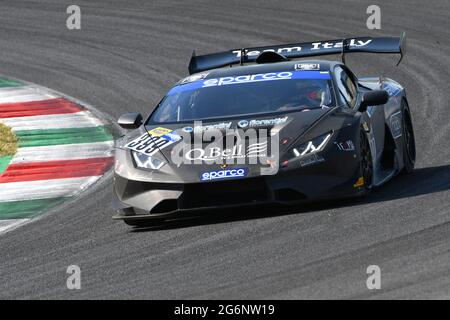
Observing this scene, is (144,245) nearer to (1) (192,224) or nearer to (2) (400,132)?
(1) (192,224)

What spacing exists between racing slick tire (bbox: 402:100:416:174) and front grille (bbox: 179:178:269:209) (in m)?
2.19

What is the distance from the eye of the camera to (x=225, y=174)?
29.7 ft

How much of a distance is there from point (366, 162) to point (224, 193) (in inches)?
48.1

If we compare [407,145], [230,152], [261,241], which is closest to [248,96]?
[230,152]

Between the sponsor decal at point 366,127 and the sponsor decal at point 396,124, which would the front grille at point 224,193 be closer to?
the sponsor decal at point 366,127

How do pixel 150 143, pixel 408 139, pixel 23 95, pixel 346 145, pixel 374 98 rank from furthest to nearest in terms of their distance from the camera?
pixel 23 95 < pixel 408 139 < pixel 374 98 < pixel 150 143 < pixel 346 145

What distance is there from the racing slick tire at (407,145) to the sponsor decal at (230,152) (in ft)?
6.80

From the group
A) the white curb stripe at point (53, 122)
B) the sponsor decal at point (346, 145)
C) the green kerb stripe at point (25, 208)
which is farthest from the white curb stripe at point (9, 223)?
the white curb stripe at point (53, 122)

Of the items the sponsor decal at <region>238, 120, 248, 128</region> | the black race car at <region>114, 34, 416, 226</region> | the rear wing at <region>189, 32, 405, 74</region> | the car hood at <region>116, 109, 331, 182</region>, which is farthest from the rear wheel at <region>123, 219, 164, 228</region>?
the rear wing at <region>189, 32, 405, 74</region>

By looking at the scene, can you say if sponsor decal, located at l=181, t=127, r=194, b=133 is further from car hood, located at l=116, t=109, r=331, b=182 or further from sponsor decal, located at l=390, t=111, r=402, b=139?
sponsor decal, located at l=390, t=111, r=402, b=139

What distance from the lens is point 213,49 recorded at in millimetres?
18156

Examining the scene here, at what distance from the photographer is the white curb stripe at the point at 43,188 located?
11.5m

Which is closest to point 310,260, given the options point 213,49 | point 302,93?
point 302,93

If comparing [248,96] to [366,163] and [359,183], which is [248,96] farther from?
[359,183]
